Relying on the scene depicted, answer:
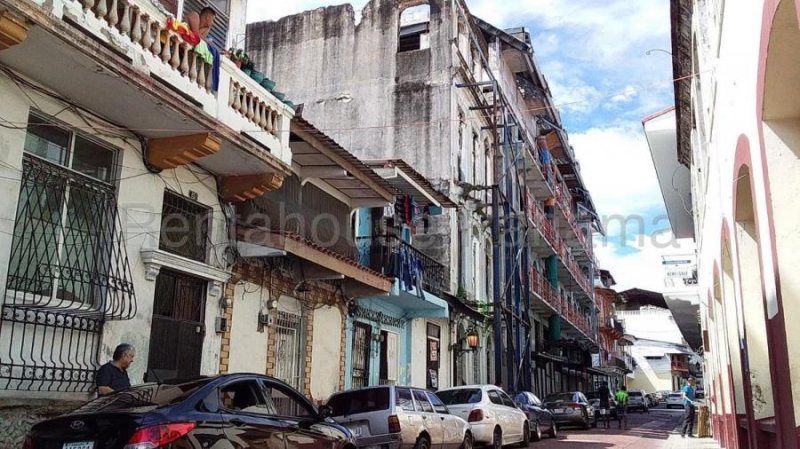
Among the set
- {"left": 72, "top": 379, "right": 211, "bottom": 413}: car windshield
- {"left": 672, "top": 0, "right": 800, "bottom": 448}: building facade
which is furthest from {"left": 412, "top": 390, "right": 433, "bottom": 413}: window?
{"left": 72, "top": 379, "right": 211, "bottom": 413}: car windshield

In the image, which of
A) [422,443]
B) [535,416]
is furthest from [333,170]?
[535,416]

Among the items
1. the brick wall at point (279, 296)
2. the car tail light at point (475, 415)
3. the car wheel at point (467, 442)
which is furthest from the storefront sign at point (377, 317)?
the car wheel at point (467, 442)

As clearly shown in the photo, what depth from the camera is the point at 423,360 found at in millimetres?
20766

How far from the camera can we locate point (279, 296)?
45.8 feet

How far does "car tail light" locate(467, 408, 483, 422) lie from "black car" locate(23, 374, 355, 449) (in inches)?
293

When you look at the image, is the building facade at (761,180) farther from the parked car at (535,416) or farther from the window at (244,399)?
the parked car at (535,416)

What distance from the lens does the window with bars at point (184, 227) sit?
11109 millimetres

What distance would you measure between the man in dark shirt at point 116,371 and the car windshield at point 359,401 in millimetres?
3942

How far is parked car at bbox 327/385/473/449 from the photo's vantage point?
11125 mm

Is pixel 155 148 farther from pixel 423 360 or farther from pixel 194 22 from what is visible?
pixel 423 360

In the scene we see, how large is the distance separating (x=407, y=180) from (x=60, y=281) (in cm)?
1034

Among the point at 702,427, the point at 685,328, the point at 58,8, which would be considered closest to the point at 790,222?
the point at 58,8

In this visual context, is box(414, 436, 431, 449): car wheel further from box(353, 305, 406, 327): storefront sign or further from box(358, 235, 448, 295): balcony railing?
box(358, 235, 448, 295): balcony railing

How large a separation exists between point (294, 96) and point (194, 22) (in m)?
16.0
